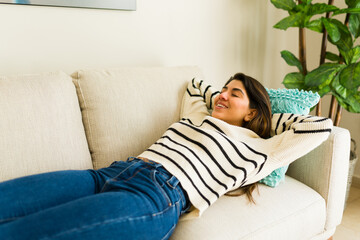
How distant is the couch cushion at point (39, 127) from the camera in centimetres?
115

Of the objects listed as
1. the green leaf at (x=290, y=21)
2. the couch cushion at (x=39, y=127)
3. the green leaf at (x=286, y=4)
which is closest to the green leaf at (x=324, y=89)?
the green leaf at (x=290, y=21)

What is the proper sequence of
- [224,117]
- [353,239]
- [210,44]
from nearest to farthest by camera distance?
[224,117], [353,239], [210,44]

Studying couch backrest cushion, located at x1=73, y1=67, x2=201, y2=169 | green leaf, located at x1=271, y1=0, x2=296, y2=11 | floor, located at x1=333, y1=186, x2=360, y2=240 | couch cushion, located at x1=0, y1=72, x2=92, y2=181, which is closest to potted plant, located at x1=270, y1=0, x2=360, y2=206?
green leaf, located at x1=271, y1=0, x2=296, y2=11

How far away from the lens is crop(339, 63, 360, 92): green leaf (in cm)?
167

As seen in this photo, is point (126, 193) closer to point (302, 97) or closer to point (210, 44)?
point (302, 97)

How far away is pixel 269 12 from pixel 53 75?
69.5 inches

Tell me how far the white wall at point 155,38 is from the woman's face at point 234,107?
65 cm

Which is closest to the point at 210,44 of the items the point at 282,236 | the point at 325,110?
the point at 325,110

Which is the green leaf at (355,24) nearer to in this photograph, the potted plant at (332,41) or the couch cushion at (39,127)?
A: the potted plant at (332,41)

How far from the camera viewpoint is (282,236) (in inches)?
45.7

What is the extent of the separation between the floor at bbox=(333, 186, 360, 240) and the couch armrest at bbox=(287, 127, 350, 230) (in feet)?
1.50

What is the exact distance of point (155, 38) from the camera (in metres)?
1.91

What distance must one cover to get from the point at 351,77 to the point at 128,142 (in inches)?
47.6

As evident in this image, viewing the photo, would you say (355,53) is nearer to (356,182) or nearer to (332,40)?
(332,40)
